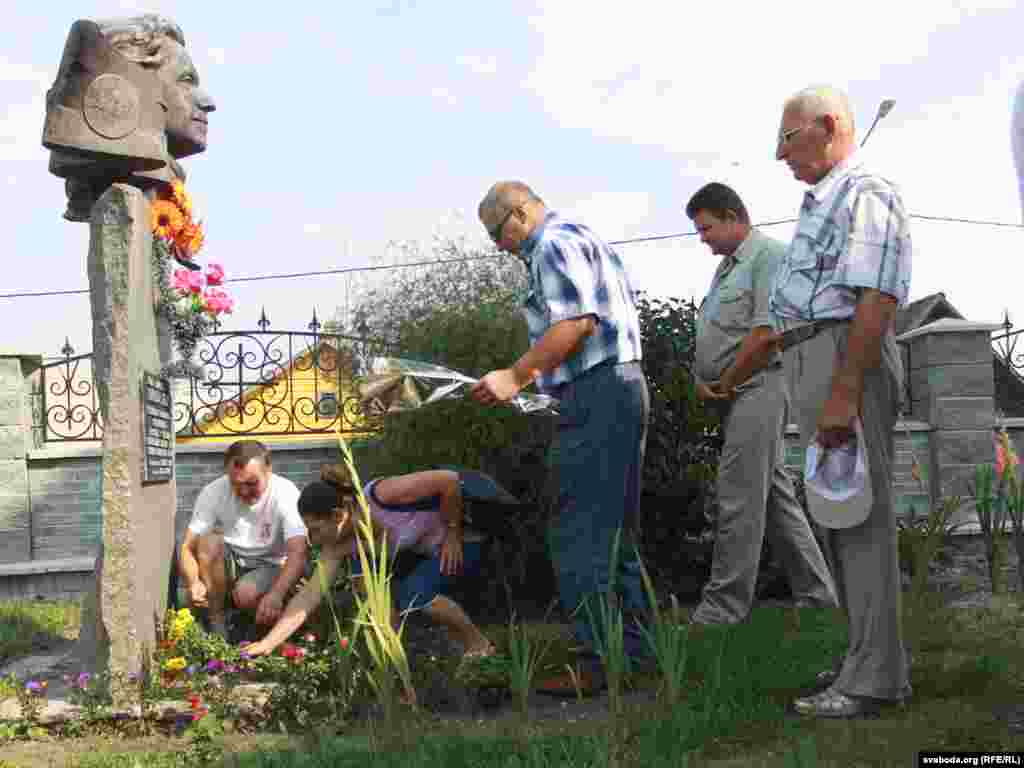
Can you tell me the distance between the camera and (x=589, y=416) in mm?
4141

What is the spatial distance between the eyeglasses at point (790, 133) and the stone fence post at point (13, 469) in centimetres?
722

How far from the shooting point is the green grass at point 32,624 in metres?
6.48

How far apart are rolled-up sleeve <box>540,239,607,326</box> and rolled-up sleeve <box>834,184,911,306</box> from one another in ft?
3.11

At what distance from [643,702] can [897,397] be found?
48.3 inches

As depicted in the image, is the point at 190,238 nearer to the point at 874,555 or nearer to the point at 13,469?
the point at 874,555

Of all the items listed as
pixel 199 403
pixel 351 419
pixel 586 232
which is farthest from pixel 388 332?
pixel 586 232

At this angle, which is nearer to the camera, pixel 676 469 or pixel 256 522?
pixel 256 522

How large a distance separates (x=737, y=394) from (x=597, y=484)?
1.52 metres

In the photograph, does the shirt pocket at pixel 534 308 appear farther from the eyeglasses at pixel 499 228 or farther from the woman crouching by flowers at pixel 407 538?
the woman crouching by flowers at pixel 407 538

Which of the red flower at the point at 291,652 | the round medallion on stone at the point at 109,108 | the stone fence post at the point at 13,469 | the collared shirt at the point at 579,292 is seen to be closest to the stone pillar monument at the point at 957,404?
the collared shirt at the point at 579,292

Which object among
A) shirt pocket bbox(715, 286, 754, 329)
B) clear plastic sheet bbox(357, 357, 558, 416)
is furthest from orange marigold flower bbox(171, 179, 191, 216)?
shirt pocket bbox(715, 286, 754, 329)

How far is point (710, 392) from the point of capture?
17.6ft

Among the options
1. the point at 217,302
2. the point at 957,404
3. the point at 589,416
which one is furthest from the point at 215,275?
the point at 957,404

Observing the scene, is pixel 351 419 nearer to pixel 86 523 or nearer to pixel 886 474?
pixel 86 523
